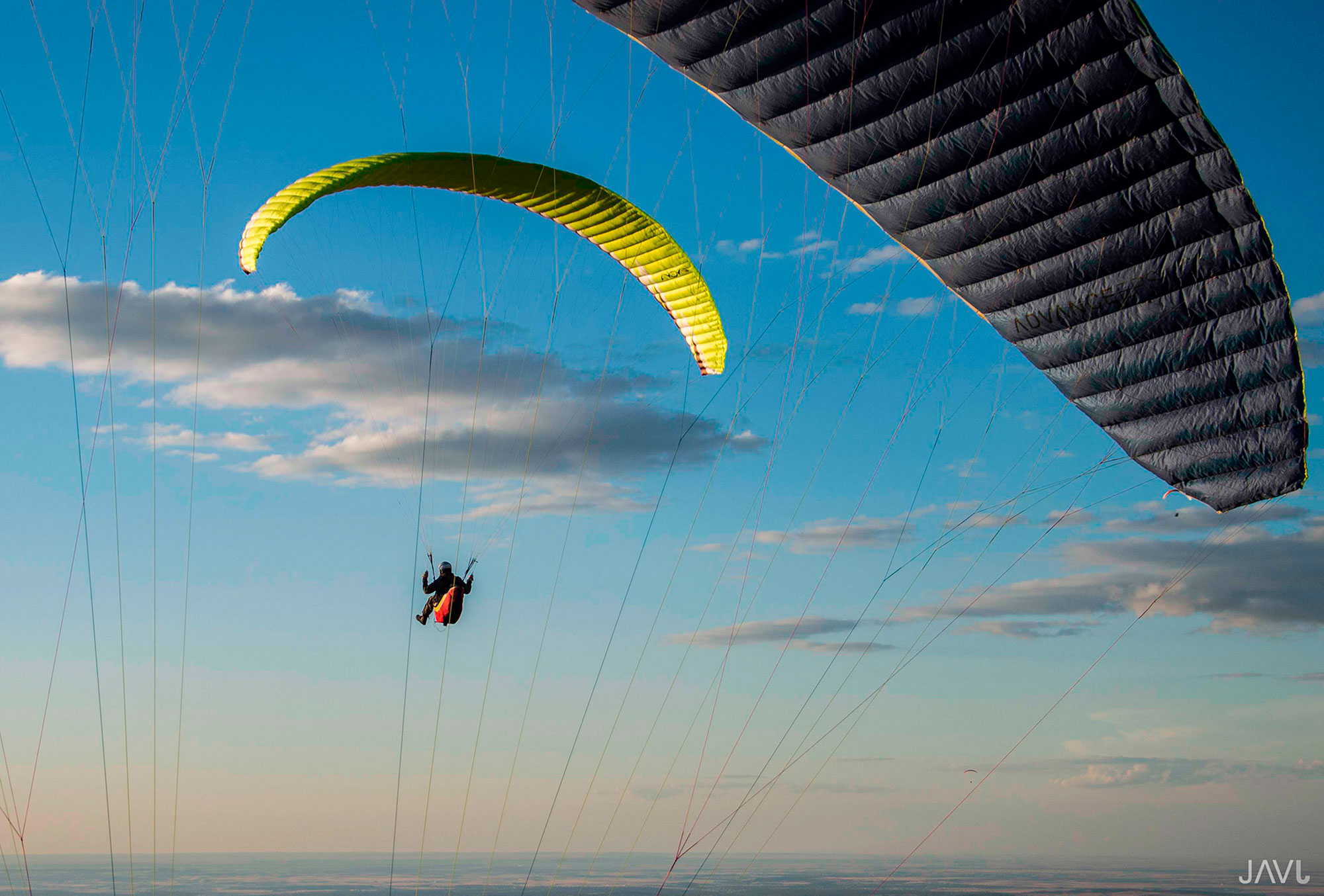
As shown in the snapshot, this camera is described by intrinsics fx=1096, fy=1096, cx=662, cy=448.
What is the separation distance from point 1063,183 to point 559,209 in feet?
16.1

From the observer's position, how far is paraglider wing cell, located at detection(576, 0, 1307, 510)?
7734 mm

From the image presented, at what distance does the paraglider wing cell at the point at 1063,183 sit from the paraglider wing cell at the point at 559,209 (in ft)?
8.53

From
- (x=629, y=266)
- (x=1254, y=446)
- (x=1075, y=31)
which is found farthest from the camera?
(x=629, y=266)

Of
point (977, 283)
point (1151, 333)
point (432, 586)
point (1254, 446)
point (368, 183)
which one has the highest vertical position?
point (368, 183)

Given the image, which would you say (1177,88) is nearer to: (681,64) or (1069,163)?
(1069,163)

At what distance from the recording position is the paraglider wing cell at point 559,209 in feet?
31.0

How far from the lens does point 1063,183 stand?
861 centimetres

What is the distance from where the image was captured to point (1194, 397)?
9508 millimetres

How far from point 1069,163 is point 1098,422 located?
2.88m

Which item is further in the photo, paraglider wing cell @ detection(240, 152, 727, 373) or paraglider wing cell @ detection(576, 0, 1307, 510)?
paraglider wing cell @ detection(240, 152, 727, 373)

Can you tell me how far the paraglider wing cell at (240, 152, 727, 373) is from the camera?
9.45m

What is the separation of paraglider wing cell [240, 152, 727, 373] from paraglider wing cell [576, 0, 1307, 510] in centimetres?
260

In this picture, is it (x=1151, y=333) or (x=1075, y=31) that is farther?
(x=1151, y=333)

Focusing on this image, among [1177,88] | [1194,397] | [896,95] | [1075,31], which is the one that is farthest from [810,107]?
[1194,397]
